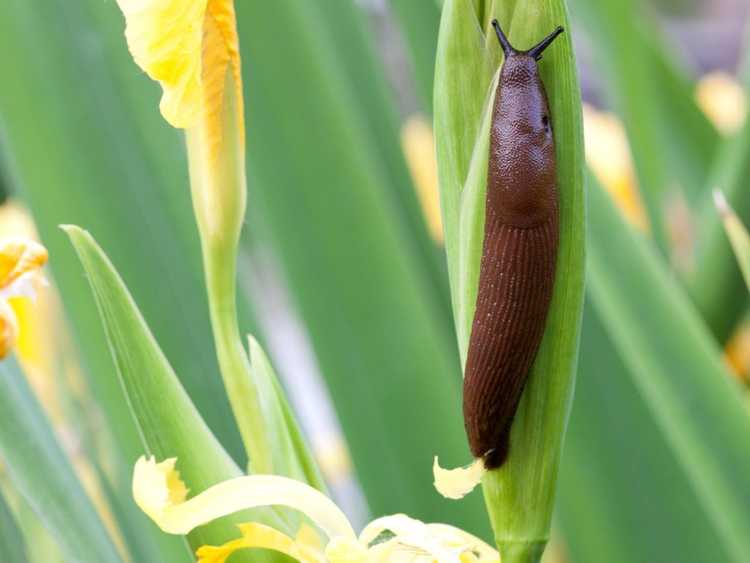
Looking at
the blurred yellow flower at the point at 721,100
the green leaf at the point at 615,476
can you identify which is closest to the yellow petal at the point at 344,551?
the green leaf at the point at 615,476

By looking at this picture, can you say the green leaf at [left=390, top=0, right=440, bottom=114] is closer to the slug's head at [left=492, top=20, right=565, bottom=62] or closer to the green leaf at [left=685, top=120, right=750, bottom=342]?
the green leaf at [left=685, top=120, right=750, bottom=342]

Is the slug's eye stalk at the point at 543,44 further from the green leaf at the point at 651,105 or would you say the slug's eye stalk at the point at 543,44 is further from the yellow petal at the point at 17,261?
the green leaf at the point at 651,105

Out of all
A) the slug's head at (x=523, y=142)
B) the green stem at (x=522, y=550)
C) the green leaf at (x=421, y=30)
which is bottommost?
the green stem at (x=522, y=550)

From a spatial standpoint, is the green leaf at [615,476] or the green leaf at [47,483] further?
the green leaf at [615,476]

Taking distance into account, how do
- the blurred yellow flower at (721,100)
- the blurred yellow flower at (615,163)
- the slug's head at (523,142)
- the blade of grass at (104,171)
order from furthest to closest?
the blurred yellow flower at (721,100) < the blurred yellow flower at (615,163) < the blade of grass at (104,171) < the slug's head at (523,142)

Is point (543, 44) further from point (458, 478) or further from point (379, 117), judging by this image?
point (379, 117)

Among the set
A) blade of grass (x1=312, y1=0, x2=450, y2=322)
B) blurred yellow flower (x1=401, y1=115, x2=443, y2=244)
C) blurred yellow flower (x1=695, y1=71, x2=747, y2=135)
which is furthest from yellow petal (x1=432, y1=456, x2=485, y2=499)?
blurred yellow flower (x1=695, y1=71, x2=747, y2=135)

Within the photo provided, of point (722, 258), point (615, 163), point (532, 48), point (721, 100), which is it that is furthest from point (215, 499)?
point (721, 100)
